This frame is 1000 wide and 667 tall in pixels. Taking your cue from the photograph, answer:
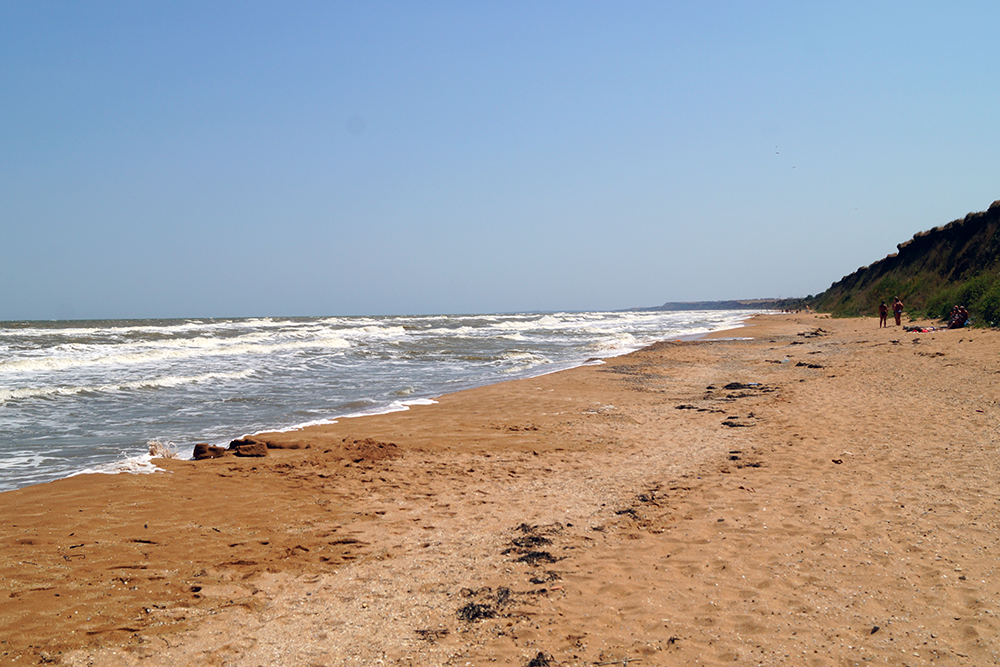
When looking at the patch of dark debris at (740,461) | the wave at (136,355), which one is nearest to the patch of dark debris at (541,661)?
the patch of dark debris at (740,461)

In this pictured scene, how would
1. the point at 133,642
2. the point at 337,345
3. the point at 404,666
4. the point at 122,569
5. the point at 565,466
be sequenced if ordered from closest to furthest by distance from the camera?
the point at 404,666 < the point at 133,642 < the point at 122,569 < the point at 565,466 < the point at 337,345

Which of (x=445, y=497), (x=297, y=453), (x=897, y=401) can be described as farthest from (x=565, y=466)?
(x=897, y=401)

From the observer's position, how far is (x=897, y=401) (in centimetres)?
848

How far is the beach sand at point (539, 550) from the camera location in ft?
10.0

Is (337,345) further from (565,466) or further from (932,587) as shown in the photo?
(932,587)

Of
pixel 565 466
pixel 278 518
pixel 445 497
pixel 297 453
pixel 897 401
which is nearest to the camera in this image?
pixel 278 518

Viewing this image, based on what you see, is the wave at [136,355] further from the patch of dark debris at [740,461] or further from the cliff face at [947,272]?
the cliff face at [947,272]

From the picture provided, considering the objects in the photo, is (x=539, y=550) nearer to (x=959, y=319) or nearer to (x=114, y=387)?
(x=114, y=387)

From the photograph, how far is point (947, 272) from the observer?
27.8 meters

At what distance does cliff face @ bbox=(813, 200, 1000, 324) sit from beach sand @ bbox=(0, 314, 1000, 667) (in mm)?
15963

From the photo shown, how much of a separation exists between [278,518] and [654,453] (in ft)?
14.4

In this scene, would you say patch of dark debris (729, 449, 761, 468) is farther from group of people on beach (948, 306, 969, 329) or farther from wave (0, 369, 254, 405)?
group of people on beach (948, 306, 969, 329)

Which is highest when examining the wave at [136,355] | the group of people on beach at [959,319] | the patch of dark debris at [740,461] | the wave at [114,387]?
the group of people on beach at [959,319]

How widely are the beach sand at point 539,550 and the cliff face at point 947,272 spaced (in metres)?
16.0
